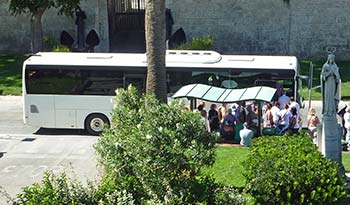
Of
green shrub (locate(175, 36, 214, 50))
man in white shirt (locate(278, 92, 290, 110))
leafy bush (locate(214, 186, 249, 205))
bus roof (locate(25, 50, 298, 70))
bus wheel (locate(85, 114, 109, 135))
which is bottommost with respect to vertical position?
bus wheel (locate(85, 114, 109, 135))

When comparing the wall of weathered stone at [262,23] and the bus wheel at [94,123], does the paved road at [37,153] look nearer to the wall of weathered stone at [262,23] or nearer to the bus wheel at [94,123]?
the bus wheel at [94,123]

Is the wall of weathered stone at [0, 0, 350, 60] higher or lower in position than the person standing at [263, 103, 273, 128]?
higher

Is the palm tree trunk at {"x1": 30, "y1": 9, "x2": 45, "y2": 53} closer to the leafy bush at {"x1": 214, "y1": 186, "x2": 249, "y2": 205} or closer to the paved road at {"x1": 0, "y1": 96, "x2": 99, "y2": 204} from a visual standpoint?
the paved road at {"x1": 0, "y1": 96, "x2": 99, "y2": 204}

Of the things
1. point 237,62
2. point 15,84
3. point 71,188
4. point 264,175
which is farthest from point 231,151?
point 15,84

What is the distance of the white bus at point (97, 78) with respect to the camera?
21.3 meters

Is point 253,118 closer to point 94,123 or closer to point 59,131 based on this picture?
point 94,123

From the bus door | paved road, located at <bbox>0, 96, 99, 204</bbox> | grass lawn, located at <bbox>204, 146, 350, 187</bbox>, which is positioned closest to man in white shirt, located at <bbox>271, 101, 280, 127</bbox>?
grass lawn, located at <bbox>204, 146, 350, 187</bbox>

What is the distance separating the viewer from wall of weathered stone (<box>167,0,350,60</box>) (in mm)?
33375

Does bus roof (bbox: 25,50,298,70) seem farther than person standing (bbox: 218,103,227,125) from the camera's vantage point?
Yes

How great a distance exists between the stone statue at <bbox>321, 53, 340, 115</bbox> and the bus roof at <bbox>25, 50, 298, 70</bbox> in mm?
5896

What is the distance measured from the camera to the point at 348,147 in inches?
737

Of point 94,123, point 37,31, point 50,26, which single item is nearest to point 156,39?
point 94,123

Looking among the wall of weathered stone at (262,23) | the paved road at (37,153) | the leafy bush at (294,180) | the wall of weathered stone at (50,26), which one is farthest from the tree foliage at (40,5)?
the leafy bush at (294,180)

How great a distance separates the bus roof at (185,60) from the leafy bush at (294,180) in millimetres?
7923
